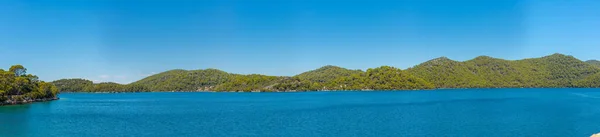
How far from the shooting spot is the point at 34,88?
119m

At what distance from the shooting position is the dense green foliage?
331 feet

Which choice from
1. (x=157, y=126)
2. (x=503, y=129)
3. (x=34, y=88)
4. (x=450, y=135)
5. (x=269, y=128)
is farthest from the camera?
(x=34, y=88)

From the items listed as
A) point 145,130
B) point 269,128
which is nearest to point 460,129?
point 269,128

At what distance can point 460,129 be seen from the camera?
45.1m

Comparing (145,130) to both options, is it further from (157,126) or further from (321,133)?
(321,133)

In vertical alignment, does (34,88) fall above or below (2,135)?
above

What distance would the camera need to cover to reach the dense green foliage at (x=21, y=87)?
101000 millimetres

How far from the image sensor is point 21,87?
10956cm

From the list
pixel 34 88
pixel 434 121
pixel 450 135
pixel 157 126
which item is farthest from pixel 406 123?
pixel 34 88

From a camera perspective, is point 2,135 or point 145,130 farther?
point 145,130

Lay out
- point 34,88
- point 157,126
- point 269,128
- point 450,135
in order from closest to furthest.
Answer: point 450,135
point 269,128
point 157,126
point 34,88

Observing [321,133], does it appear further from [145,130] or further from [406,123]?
[145,130]

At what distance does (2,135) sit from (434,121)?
46.3m

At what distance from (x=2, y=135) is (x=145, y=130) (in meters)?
13.0
